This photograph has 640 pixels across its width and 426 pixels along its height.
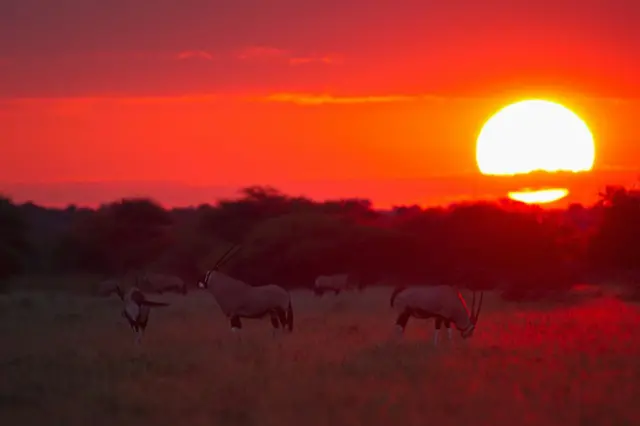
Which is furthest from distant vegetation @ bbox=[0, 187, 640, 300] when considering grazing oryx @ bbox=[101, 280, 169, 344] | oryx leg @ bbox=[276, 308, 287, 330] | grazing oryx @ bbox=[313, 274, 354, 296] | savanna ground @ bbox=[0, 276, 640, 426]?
grazing oryx @ bbox=[101, 280, 169, 344]

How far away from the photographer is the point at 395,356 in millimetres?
17000

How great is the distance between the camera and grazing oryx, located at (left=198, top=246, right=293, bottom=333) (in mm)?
20781

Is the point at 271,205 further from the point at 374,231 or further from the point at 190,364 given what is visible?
the point at 190,364

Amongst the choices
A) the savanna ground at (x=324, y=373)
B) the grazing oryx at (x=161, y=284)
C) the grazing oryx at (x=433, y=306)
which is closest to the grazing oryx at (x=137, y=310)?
the savanna ground at (x=324, y=373)

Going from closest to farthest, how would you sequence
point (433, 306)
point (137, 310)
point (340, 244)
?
point (433, 306), point (137, 310), point (340, 244)

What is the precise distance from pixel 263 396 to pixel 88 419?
7.98 feet

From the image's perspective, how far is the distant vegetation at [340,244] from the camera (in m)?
39.6

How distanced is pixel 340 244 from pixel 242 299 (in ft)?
94.2

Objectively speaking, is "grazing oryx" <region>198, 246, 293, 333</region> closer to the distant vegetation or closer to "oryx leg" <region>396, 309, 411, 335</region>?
"oryx leg" <region>396, 309, 411, 335</region>

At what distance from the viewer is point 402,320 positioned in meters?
19.3

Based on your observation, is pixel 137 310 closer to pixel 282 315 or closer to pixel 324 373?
pixel 282 315

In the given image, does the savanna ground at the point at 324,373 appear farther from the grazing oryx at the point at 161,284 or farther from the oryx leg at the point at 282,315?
the grazing oryx at the point at 161,284

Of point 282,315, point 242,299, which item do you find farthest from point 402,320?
point 242,299

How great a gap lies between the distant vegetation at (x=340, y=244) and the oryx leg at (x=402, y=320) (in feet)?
54.1
